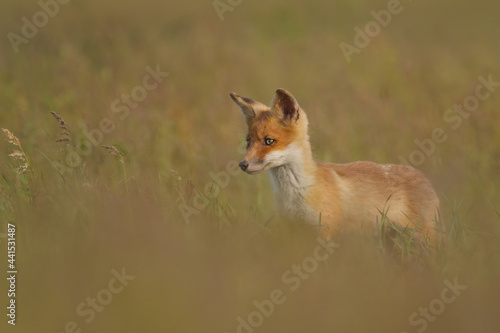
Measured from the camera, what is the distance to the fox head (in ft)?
18.2

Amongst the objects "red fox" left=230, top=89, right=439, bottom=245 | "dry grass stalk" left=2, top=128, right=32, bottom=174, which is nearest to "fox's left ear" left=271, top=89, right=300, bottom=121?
"red fox" left=230, top=89, right=439, bottom=245

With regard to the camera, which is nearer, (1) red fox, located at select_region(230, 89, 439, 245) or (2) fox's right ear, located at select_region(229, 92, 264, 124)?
(1) red fox, located at select_region(230, 89, 439, 245)

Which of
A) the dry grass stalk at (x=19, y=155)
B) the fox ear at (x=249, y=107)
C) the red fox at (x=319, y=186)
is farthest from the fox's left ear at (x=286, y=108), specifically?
the dry grass stalk at (x=19, y=155)

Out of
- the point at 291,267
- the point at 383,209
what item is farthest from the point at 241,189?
the point at 291,267

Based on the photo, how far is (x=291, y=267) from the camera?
3.40 meters

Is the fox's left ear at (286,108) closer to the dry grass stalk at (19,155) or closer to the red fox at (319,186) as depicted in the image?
the red fox at (319,186)

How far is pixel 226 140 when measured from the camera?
9.03 meters

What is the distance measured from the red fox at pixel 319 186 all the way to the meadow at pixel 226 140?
0.27 metres

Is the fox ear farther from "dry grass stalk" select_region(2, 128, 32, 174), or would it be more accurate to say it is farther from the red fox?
"dry grass stalk" select_region(2, 128, 32, 174)

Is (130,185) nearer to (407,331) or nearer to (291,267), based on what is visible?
(291,267)

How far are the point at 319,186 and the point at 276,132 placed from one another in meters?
0.64

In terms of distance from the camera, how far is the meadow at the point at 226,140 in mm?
3146

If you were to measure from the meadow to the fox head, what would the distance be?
0.54 metres

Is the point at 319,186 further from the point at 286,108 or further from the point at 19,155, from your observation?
the point at 19,155
